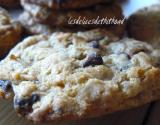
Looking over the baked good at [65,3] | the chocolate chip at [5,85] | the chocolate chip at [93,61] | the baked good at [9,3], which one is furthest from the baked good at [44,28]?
the chocolate chip at [5,85]

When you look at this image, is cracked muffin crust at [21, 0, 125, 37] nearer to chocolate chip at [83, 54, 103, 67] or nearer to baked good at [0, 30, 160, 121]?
baked good at [0, 30, 160, 121]

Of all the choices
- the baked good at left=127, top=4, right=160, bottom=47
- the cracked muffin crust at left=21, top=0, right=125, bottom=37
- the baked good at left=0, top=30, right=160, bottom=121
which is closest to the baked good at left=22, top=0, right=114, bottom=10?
the cracked muffin crust at left=21, top=0, right=125, bottom=37

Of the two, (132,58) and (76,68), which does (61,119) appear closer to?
(76,68)

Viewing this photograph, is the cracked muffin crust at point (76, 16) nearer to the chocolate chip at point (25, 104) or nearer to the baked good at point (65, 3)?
the baked good at point (65, 3)

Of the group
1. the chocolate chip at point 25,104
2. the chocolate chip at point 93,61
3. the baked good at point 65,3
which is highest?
the baked good at point 65,3

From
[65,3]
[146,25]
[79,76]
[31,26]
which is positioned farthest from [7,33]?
[146,25]

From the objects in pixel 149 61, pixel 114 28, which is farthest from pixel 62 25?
pixel 149 61

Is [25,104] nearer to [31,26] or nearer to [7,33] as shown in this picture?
[7,33]

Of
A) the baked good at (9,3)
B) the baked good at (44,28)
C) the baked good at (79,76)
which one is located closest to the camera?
the baked good at (79,76)
